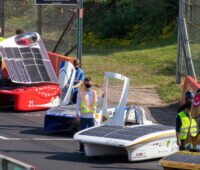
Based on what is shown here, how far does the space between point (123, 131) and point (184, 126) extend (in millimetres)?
2234

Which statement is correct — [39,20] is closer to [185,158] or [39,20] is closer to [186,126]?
[186,126]

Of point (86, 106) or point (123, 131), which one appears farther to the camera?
point (86, 106)

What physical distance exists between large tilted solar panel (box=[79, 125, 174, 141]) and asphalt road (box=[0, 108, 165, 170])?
0.48m

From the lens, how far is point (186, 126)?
39.8 feet

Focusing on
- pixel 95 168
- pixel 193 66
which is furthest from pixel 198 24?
pixel 95 168

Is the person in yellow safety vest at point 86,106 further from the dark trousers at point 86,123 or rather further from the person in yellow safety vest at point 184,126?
the person in yellow safety vest at point 184,126

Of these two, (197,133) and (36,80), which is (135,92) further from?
(197,133)

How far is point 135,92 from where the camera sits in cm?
2312

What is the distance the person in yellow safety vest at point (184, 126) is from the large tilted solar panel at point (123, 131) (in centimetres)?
153

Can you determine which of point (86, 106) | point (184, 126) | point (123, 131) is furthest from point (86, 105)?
point (184, 126)

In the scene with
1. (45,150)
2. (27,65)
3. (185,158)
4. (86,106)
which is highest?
(27,65)

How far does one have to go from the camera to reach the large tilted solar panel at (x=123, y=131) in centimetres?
1376

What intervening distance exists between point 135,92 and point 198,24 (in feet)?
8.95

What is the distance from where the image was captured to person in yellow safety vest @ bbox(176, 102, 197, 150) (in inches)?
475
